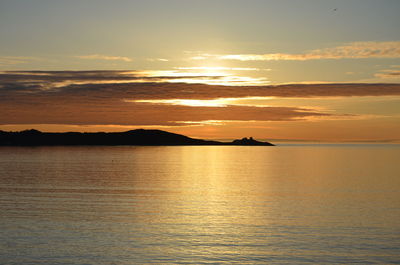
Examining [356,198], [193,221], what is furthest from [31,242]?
[356,198]

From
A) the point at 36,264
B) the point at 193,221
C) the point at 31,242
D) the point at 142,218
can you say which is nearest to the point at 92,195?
the point at 142,218

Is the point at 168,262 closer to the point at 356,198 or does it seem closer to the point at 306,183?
the point at 356,198

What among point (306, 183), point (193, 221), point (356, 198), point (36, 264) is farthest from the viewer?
point (306, 183)

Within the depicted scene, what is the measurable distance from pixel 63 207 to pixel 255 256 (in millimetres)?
25206

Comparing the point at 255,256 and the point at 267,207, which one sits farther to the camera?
the point at 267,207

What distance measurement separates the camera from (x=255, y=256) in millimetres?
30500

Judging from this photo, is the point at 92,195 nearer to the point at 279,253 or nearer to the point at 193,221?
the point at 193,221

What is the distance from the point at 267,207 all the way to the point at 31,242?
26.3m

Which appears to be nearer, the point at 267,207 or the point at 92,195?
the point at 267,207

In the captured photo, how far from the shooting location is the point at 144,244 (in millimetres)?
33375

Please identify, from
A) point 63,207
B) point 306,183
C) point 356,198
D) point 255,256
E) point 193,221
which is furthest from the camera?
point 306,183

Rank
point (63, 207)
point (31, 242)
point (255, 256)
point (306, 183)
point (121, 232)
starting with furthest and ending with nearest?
1. point (306, 183)
2. point (63, 207)
3. point (121, 232)
4. point (31, 242)
5. point (255, 256)

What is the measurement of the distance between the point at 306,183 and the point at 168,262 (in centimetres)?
5609

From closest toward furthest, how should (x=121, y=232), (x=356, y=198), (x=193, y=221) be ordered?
(x=121, y=232) → (x=193, y=221) → (x=356, y=198)
